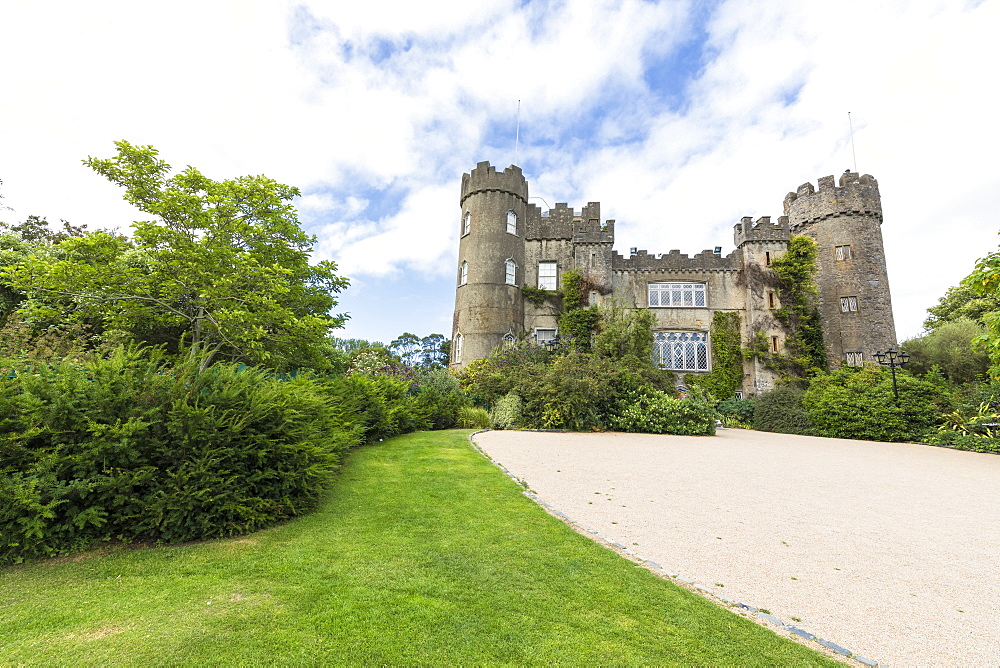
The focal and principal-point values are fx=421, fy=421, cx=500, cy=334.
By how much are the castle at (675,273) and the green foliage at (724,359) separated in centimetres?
42

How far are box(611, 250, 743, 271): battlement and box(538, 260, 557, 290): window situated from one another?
3.71 m

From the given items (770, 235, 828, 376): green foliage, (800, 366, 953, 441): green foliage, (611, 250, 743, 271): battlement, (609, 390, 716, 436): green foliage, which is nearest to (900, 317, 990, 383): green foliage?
(770, 235, 828, 376): green foliage

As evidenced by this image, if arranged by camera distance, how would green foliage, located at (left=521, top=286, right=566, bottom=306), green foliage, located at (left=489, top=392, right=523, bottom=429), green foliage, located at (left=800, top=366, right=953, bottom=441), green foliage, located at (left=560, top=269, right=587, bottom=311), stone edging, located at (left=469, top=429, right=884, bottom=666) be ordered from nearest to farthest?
stone edging, located at (left=469, top=429, right=884, bottom=666) → green foliage, located at (left=800, top=366, right=953, bottom=441) → green foliage, located at (left=489, top=392, right=523, bottom=429) → green foliage, located at (left=560, top=269, right=587, bottom=311) → green foliage, located at (left=521, top=286, right=566, bottom=306)

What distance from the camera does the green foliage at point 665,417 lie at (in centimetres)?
1382

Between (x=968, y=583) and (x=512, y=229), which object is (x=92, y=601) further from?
(x=512, y=229)

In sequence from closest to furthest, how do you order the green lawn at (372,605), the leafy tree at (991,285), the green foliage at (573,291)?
the green lawn at (372,605), the leafy tree at (991,285), the green foliage at (573,291)

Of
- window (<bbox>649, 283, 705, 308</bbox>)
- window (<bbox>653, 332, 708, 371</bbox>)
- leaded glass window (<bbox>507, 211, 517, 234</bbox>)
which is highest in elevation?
leaded glass window (<bbox>507, 211, 517, 234</bbox>)

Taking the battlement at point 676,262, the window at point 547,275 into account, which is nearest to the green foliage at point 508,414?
the window at point 547,275

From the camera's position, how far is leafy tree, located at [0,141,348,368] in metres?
9.22

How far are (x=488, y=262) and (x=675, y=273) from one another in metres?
11.6

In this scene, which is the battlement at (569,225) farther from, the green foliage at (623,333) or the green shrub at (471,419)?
the green shrub at (471,419)

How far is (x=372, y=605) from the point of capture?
303 centimetres

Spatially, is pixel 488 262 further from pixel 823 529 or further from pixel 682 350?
pixel 823 529

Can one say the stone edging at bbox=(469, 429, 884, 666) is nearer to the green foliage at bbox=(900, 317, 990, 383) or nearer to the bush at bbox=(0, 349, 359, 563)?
the bush at bbox=(0, 349, 359, 563)
